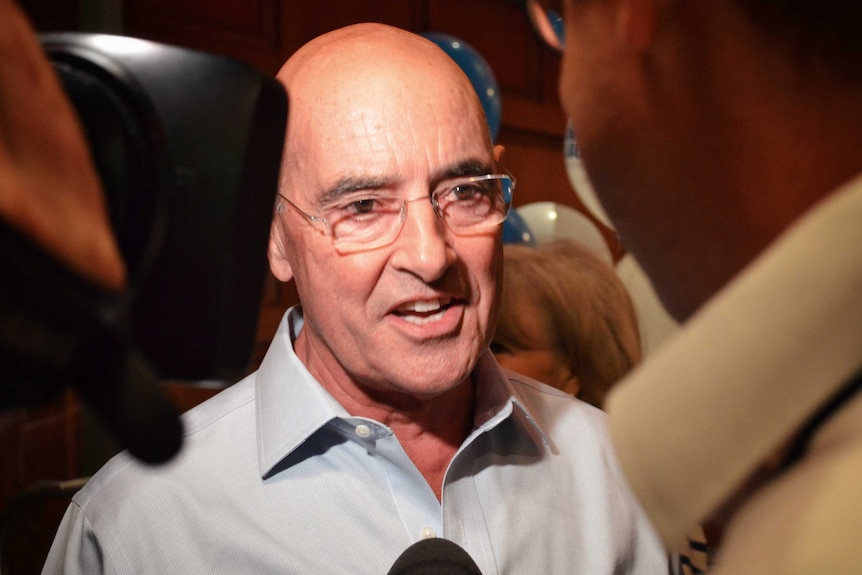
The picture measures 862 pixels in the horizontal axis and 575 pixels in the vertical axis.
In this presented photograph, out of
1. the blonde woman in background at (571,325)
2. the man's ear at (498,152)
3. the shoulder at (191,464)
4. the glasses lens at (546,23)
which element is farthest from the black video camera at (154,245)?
the man's ear at (498,152)

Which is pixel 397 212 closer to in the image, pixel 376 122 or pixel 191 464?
pixel 376 122

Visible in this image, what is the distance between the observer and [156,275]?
0.24m

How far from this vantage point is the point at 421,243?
0.81m

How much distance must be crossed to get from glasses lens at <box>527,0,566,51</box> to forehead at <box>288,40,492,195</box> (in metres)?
0.52

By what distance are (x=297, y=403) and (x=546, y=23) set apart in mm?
720

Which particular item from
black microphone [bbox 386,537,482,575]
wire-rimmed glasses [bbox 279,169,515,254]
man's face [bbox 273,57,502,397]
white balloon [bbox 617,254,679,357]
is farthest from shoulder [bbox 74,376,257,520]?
white balloon [bbox 617,254,679,357]

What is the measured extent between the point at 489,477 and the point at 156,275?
30.4 inches

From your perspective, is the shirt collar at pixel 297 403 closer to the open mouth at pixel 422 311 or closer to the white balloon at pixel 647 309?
the open mouth at pixel 422 311

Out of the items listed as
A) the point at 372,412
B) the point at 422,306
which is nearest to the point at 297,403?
the point at 372,412

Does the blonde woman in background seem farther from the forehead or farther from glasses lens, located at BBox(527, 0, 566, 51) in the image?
glasses lens, located at BBox(527, 0, 566, 51)

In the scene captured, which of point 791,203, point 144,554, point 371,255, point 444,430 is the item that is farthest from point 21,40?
point 444,430

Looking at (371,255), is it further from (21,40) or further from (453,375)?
(21,40)

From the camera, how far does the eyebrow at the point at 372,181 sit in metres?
0.81

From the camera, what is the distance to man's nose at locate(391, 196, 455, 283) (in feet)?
2.66
